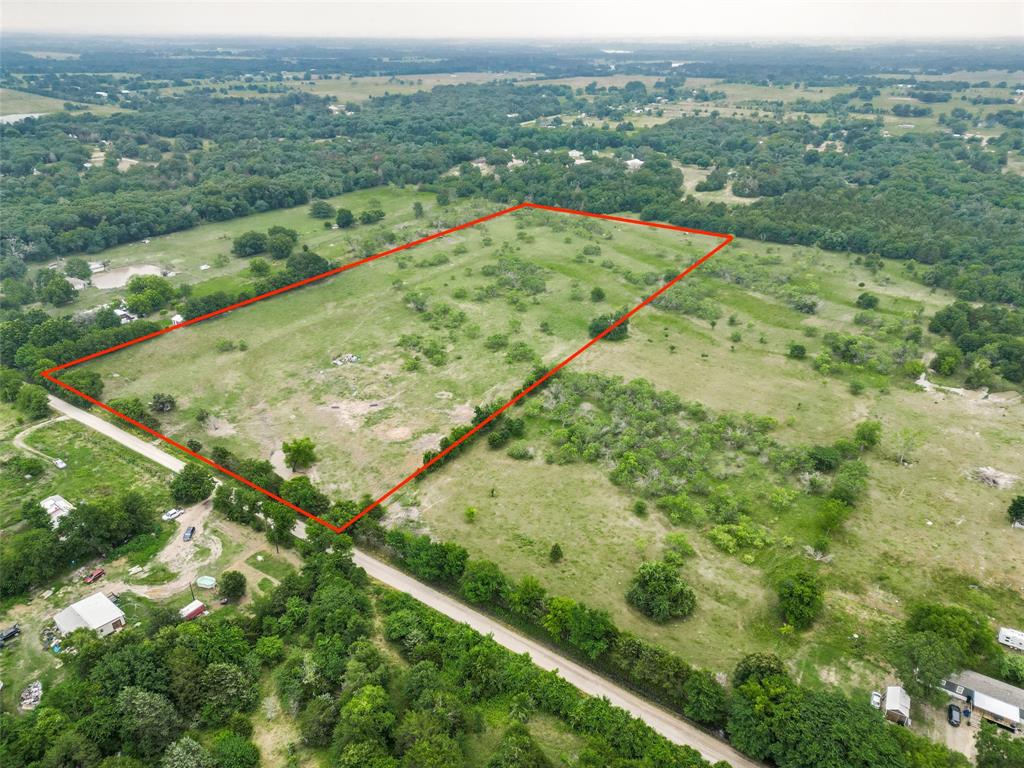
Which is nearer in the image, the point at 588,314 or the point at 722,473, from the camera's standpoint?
the point at 722,473

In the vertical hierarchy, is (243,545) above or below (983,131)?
below

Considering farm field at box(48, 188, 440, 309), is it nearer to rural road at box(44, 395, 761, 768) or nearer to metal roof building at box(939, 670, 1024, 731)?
rural road at box(44, 395, 761, 768)

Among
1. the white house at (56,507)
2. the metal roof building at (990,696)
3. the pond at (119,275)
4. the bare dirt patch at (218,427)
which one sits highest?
the pond at (119,275)

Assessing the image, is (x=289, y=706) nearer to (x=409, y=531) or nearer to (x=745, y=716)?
(x=409, y=531)

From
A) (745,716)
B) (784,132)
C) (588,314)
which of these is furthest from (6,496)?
(784,132)

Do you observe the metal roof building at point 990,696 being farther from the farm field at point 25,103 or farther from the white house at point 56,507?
the farm field at point 25,103

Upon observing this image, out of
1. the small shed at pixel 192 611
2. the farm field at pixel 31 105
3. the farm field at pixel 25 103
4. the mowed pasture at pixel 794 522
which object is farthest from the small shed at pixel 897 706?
the farm field at pixel 25 103

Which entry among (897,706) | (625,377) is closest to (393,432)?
(625,377)

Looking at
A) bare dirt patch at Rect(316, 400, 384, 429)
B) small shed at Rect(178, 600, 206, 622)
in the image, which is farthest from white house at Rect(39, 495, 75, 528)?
bare dirt patch at Rect(316, 400, 384, 429)
